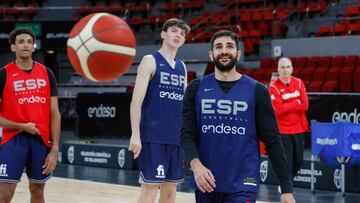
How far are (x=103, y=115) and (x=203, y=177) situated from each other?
12037mm

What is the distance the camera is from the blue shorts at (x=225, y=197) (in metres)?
4.05

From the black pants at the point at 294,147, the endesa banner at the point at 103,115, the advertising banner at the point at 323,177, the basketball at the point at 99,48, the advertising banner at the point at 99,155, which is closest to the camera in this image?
the black pants at the point at 294,147

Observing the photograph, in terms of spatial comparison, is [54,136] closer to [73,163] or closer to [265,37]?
[73,163]

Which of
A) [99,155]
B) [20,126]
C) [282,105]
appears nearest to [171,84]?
[20,126]

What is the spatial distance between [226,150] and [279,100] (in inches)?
188

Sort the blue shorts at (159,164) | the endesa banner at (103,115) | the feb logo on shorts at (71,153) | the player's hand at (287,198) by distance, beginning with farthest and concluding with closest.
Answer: the feb logo on shorts at (71,153) → the endesa banner at (103,115) → the blue shorts at (159,164) → the player's hand at (287,198)

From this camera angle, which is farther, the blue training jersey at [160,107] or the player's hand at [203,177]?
the blue training jersey at [160,107]

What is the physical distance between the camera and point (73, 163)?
15.7m

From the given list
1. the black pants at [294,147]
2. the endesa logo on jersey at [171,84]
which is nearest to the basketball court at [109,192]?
the black pants at [294,147]

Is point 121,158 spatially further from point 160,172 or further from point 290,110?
point 160,172

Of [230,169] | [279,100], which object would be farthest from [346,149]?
[230,169]

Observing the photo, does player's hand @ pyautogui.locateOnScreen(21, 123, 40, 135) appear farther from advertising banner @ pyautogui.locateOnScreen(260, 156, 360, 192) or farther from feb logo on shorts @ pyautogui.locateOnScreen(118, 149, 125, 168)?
feb logo on shorts @ pyautogui.locateOnScreen(118, 149, 125, 168)

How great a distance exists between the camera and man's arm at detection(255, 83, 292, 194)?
4.00 metres

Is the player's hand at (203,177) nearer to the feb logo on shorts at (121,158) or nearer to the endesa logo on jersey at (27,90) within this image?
the endesa logo on jersey at (27,90)
